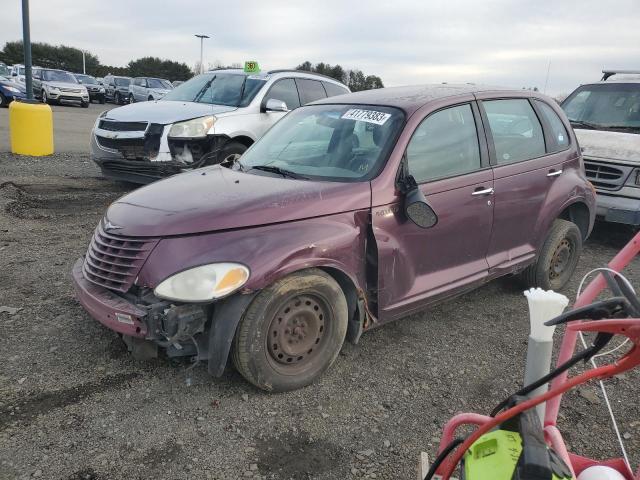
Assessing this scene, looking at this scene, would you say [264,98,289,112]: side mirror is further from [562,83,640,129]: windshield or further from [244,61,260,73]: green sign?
[562,83,640,129]: windshield

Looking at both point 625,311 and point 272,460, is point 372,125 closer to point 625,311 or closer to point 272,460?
point 272,460

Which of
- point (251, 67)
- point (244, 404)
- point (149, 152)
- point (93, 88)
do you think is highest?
point (251, 67)

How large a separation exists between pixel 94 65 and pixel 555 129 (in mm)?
64691

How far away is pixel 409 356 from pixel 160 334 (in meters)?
1.68

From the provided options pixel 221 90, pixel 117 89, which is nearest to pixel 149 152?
pixel 221 90

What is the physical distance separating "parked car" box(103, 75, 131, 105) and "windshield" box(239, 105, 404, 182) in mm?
30691

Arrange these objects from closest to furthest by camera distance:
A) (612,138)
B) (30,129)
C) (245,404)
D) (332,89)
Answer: (245,404) → (612,138) → (332,89) → (30,129)

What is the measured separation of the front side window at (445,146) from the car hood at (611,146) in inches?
134

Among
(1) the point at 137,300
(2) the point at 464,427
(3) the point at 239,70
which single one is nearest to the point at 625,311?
(2) the point at 464,427

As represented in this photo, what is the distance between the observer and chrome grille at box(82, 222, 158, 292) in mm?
2914

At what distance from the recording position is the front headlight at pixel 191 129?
23.3ft

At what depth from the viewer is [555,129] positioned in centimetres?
465

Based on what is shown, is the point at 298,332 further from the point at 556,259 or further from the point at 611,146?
the point at 611,146

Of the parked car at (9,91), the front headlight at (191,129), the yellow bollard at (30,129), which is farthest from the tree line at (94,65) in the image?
the front headlight at (191,129)
